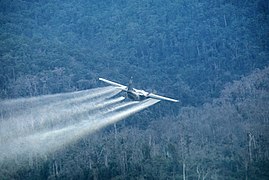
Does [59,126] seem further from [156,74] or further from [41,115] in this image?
[156,74]

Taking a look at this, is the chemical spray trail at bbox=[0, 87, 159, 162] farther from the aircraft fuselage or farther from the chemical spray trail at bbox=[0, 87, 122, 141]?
the aircraft fuselage

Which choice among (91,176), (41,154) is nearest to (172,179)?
(91,176)

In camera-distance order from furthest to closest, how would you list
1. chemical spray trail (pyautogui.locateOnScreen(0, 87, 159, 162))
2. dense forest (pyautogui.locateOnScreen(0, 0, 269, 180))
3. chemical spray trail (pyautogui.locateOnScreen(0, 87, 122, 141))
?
chemical spray trail (pyautogui.locateOnScreen(0, 87, 122, 141))
chemical spray trail (pyautogui.locateOnScreen(0, 87, 159, 162))
dense forest (pyautogui.locateOnScreen(0, 0, 269, 180))

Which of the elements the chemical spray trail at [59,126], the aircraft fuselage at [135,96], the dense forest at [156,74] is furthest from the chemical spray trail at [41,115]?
the aircraft fuselage at [135,96]

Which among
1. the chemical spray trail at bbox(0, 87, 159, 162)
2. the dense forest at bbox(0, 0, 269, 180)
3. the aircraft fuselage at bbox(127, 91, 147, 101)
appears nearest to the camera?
the aircraft fuselage at bbox(127, 91, 147, 101)

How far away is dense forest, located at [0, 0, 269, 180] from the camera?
7119cm

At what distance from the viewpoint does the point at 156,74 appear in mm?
127438

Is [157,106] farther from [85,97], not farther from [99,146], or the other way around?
[99,146]

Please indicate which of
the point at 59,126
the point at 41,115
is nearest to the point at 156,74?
the point at 59,126

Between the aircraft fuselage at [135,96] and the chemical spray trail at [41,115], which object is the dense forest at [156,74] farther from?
the aircraft fuselage at [135,96]

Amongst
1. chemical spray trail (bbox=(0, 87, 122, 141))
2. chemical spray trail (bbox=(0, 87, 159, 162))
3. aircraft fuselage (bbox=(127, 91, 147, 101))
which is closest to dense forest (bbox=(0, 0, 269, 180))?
chemical spray trail (bbox=(0, 87, 159, 162))

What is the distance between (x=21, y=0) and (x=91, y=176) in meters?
142

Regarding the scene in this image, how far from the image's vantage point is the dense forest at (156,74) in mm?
71188

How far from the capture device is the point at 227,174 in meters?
69.4
